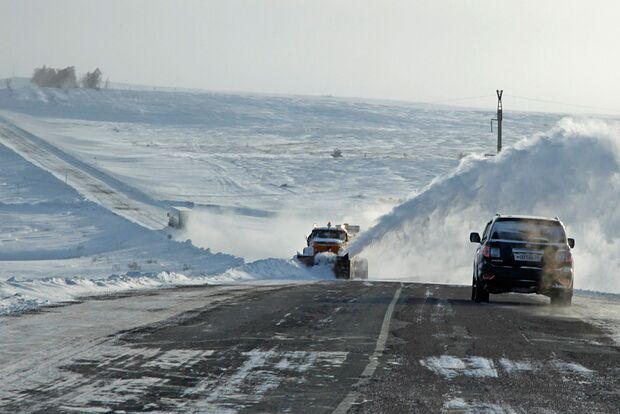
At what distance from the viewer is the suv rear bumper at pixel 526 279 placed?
19.9 m

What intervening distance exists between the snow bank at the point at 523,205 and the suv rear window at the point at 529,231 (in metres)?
13.1

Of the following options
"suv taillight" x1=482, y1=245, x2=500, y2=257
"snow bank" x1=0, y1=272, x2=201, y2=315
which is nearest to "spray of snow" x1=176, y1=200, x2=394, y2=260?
"snow bank" x1=0, y1=272, x2=201, y2=315

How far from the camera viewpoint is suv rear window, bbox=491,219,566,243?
2034 cm

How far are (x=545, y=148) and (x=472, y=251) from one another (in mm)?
4501

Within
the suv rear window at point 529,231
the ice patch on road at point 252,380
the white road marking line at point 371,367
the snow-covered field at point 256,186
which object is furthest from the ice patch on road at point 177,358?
the suv rear window at point 529,231

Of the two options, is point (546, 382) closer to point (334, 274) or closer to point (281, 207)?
point (334, 274)

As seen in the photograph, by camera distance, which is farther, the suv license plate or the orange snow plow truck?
the orange snow plow truck

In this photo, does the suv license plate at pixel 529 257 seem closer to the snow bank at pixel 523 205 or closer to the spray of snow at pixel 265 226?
the snow bank at pixel 523 205

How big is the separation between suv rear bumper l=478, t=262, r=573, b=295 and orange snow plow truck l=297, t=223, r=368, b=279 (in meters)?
12.7

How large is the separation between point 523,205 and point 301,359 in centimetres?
2536

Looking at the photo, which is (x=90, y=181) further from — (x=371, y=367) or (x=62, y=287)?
(x=371, y=367)

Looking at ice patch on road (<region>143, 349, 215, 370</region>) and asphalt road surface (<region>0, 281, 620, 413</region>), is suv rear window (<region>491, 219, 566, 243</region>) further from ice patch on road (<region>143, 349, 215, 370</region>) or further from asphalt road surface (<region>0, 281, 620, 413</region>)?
ice patch on road (<region>143, 349, 215, 370</region>)

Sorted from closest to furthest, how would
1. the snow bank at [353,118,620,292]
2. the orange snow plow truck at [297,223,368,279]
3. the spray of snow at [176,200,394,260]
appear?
the orange snow plow truck at [297,223,368,279] → the snow bank at [353,118,620,292] → the spray of snow at [176,200,394,260]

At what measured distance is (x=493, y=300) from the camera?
71.8 ft
